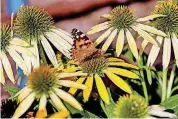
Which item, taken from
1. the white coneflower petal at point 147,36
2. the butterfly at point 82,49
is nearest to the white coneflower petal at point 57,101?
the butterfly at point 82,49

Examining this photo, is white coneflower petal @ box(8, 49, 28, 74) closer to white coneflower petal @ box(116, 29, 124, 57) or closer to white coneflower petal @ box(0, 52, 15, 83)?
white coneflower petal @ box(0, 52, 15, 83)

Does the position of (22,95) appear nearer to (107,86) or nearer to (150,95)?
(107,86)

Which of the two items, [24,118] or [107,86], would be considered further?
[107,86]

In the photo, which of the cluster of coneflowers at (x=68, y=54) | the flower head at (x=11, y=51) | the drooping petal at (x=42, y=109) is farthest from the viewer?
the flower head at (x=11, y=51)

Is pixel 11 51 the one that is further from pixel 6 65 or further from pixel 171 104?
pixel 171 104

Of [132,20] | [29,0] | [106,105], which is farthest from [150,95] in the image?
[29,0]

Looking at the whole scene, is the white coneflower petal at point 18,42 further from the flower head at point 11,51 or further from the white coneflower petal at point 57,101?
the white coneflower petal at point 57,101

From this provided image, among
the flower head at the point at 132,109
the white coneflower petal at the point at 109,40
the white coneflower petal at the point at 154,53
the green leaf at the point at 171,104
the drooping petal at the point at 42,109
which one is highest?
the white coneflower petal at the point at 109,40
